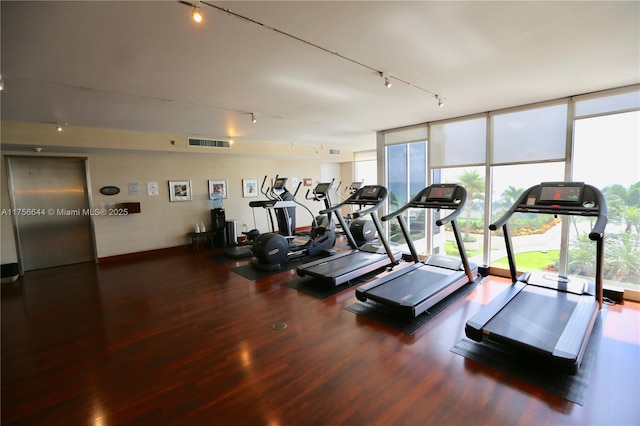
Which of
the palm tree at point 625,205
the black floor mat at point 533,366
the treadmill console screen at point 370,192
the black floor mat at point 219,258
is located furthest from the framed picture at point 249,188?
the palm tree at point 625,205

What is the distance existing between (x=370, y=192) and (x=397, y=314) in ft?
Result: 8.27

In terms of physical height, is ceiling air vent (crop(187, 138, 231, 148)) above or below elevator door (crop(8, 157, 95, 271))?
above

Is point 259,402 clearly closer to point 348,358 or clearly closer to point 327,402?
point 327,402

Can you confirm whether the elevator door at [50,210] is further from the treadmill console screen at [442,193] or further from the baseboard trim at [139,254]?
the treadmill console screen at [442,193]

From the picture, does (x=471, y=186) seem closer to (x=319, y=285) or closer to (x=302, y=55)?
(x=319, y=285)

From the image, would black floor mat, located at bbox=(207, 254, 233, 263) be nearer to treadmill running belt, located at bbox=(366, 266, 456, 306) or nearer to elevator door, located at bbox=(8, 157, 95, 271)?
elevator door, located at bbox=(8, 157, 95, 271)

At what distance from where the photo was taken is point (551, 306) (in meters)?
3.18

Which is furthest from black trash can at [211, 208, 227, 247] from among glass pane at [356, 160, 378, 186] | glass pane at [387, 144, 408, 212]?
glass pane at [356, 160, 378, 186]

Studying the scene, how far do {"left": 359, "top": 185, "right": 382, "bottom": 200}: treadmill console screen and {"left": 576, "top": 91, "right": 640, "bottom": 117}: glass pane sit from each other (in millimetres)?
3110

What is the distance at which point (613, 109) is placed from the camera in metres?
3.91

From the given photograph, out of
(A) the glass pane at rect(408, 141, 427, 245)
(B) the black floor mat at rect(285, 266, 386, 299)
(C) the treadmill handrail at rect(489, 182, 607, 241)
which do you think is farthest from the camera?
(A) the glass pane at rect(408, 141, 427, 245)

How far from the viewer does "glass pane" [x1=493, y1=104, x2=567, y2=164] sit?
438 cm

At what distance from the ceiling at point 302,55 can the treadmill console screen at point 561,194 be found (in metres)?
1.30

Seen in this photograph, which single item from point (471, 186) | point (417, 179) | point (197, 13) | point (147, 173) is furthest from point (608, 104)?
point (147, 173)
